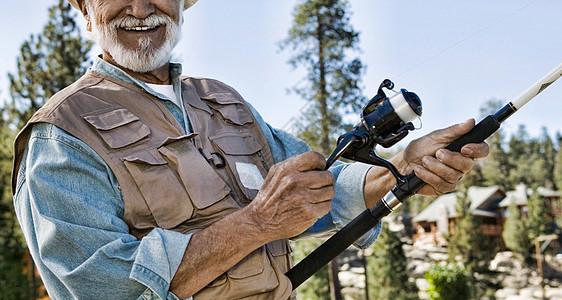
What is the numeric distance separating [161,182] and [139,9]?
90 cm

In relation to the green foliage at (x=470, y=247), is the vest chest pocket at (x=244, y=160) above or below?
above

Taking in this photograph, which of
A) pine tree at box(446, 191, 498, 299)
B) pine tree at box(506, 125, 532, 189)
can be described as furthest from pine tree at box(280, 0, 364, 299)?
pine tree at box(506, 125, 532, 189)

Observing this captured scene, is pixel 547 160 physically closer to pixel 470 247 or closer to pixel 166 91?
pixel 470 247

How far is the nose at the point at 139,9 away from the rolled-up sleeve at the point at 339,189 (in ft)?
2.47

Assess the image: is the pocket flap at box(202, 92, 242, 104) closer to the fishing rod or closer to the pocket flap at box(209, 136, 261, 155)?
the pocket flap at box(209, 136, 261, 155)

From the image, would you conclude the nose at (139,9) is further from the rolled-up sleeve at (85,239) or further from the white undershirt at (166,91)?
the rolled-up sleeve at (85,239)

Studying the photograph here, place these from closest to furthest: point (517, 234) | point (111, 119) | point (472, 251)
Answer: point (111, 119) < point (472, 251) < point (517, 234)

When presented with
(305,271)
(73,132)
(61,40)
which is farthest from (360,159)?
(61,40)

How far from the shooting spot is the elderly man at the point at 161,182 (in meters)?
2.37

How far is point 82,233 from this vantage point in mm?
2379

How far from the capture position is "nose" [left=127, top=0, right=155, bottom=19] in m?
2.99

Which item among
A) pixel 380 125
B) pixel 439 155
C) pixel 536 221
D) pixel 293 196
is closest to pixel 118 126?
pixel 293 196

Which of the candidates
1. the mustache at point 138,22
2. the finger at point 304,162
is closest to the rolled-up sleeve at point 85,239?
the finger at point 304,162

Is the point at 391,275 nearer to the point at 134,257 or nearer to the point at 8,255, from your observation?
the point at 8,255
